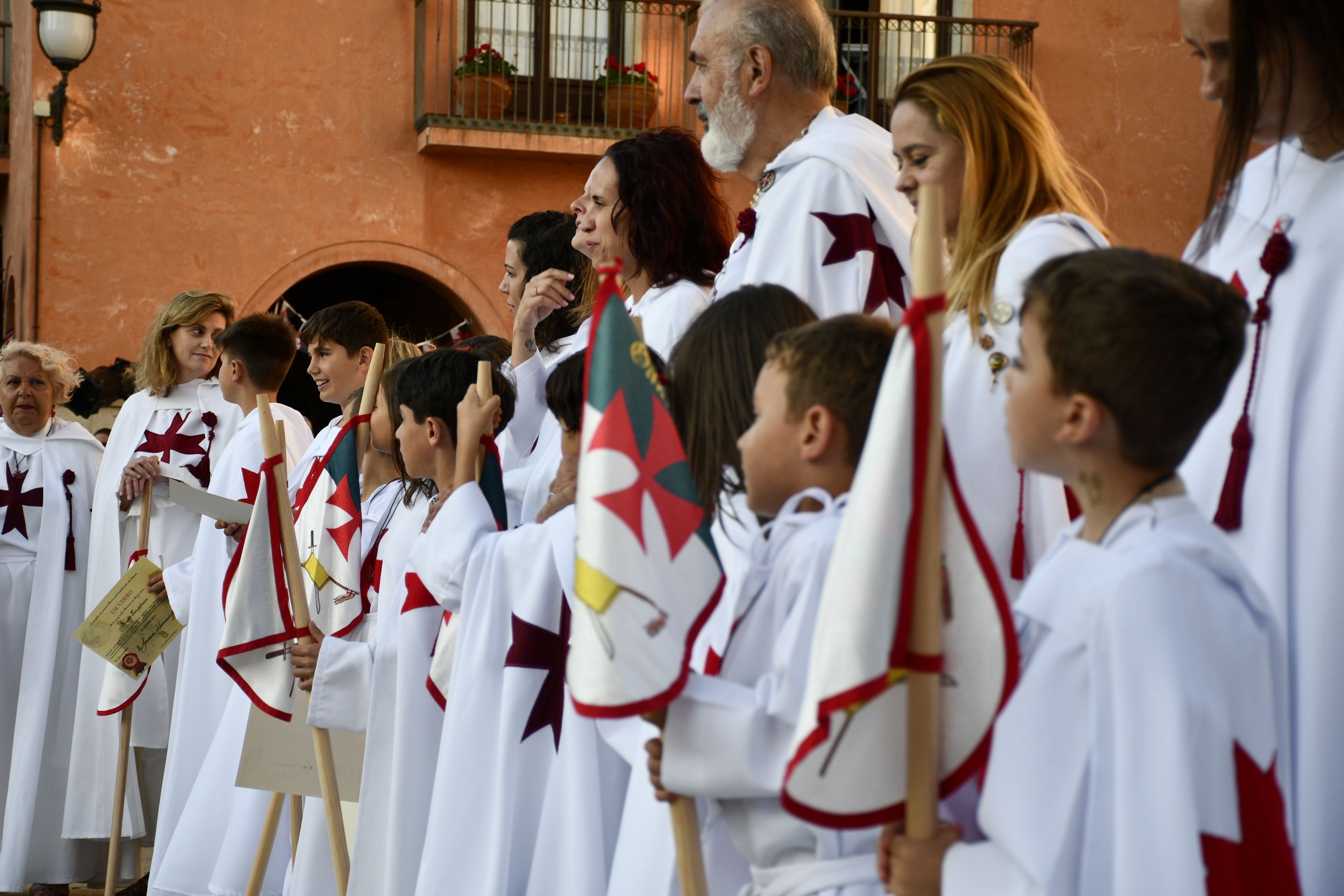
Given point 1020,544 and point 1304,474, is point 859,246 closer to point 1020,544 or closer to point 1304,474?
point 1020,544

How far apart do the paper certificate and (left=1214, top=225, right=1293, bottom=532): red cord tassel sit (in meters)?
3.61

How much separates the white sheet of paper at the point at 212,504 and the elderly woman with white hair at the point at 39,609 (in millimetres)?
3050

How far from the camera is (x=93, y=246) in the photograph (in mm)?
11812

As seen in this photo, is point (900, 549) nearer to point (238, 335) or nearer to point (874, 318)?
point (874, 318)

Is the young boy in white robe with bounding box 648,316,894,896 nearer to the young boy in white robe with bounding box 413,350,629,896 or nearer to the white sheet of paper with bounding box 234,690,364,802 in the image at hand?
the young boy in white robe with bounding box 413,350,629,896

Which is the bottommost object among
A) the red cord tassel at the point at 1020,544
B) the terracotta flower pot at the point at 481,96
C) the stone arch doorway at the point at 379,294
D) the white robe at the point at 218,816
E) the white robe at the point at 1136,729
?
the white robe at the point at 218,816

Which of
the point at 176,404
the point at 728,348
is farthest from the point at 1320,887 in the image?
the point at 176,404

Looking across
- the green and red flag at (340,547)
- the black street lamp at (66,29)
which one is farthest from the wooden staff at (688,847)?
the black street lamp at (66,29)

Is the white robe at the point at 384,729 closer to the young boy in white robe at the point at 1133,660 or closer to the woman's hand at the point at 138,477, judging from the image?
the young boy in white robe at the point at 1133,660

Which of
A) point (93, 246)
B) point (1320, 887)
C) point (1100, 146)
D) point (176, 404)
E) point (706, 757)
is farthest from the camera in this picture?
→ point (1100, 146)

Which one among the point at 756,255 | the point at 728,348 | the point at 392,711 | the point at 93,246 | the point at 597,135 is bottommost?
the point at 392,711

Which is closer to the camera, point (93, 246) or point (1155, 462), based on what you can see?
point (1155, 462)

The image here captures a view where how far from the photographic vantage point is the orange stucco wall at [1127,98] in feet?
45.9

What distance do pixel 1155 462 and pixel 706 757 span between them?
0.63 meters
